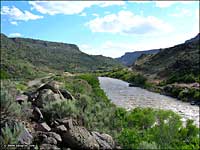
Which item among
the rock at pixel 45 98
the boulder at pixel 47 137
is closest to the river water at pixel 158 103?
the rock at pixel 45 98

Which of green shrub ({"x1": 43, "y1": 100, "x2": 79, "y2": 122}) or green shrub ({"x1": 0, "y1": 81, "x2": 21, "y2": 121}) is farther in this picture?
green shrub ({"x1": 43, "y1": 100, "x2": 79, "y2": 122})

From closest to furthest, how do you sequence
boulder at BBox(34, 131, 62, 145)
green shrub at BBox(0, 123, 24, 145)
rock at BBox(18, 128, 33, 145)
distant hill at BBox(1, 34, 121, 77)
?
green shrub at BBox(0, 123, 24, 145)
rock at BBox(18, 128, 33, 145)
boulder at BBox(34, 131, 62, 145)
distant hill at BBox(1, 34, 121, 77)

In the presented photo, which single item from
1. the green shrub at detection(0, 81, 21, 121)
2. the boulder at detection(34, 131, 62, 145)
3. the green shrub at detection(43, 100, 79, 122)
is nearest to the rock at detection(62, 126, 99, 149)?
the boulder at detection(34, 131, 62, 145)

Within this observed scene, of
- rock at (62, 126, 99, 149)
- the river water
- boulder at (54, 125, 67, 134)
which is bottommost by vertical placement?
the river water

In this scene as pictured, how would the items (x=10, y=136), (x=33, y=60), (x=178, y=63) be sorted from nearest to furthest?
1. (x=10, y=136)
2. (x=178, y=63)
3. (x=33, y=60)

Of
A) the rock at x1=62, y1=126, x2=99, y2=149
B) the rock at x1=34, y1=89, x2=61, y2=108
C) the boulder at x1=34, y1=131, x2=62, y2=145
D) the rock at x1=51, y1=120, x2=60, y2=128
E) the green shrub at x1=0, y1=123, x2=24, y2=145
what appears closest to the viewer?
the green shrub at x1=0, y1=123, x2=24, y2=145

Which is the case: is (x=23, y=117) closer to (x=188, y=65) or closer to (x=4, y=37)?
(x=188, y=65)

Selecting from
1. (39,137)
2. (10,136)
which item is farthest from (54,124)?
(10,136)

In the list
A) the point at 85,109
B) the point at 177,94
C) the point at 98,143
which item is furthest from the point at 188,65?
the point at 98,143

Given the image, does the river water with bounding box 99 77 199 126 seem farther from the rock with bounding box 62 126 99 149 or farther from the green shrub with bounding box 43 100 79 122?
the rock with bounding box 62 126 99 149

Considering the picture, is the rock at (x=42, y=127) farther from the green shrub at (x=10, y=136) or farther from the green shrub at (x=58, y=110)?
the green shrub at (x=10, y=136)

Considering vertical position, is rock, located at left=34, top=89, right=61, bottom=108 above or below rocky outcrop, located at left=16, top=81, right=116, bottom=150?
above

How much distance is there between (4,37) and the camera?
132625mm

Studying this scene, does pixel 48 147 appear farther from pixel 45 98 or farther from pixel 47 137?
pixel 45 98
